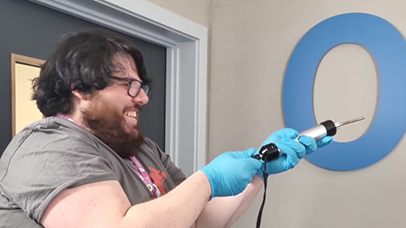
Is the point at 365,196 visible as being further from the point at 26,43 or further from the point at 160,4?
the point at 26,43

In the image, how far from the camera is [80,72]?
3.06 ft

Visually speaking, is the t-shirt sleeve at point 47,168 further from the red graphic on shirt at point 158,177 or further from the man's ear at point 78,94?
the red graphic on shirt at point 158,177

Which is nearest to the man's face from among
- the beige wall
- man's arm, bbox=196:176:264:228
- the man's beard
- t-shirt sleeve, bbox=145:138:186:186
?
the man's beard

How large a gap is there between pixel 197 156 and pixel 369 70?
750 mm

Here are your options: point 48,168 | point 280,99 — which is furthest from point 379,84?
point 48,168

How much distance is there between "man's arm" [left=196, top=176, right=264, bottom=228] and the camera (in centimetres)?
117

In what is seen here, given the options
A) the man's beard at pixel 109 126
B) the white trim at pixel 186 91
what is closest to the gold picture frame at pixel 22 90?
A: the man's beard at pixel 109 126

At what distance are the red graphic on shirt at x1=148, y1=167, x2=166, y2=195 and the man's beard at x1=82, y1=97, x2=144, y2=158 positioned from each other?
0.09 meters

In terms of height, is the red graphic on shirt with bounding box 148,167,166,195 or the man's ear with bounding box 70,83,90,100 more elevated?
the man's ear with bounding box 70,83,90,100

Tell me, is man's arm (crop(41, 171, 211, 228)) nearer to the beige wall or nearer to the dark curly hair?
the dark curly hair

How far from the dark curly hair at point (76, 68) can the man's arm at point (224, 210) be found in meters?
0.48

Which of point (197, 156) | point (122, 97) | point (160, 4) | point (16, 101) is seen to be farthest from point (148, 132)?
point (122, 97)

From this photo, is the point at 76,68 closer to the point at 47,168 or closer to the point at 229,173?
the point at 47,168

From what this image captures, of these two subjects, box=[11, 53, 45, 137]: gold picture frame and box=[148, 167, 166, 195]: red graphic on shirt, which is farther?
box=[11, 53, 45, 137]: gold picture frame
